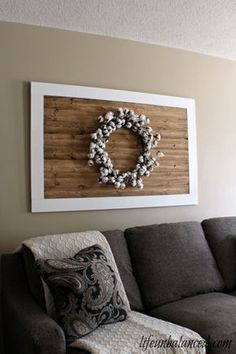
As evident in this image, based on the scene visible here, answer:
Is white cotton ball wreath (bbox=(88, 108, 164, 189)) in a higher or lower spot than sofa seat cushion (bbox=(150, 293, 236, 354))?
higher

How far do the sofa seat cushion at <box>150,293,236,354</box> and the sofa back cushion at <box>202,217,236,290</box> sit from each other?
0.23 meters

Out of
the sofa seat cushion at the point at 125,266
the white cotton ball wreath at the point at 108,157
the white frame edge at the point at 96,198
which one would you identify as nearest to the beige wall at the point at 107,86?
the white frame edge at the point at 96,198

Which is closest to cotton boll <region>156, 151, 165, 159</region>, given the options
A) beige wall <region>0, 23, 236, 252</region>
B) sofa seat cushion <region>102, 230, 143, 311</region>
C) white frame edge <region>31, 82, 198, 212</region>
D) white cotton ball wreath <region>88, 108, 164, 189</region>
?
white cotton ball wreath <region>88, 108, 164, 189</region>

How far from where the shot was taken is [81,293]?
6.35ft

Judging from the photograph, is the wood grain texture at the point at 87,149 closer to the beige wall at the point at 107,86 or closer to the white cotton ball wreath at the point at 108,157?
the white cotton ball wreath at the point at 108,157

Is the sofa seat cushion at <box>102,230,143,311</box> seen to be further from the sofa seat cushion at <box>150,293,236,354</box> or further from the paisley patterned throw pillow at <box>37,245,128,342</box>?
the paisley patterned throw pillow at <box>37,245,128,342</box>

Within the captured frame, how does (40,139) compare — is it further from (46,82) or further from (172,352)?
(172,352)

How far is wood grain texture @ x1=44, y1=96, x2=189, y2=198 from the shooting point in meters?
2.75

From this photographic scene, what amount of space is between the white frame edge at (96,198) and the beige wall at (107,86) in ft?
0.17

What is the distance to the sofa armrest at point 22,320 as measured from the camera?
167cm

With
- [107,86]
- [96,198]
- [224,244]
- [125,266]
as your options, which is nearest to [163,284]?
[125,266]

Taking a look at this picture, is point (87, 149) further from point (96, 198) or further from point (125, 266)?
point (125, 266)

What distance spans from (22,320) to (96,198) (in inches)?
46.9

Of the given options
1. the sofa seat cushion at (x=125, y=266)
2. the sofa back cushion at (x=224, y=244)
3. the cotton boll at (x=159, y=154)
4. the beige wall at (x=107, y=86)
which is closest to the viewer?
the sofa seat cushion at (x=125, y=266)
